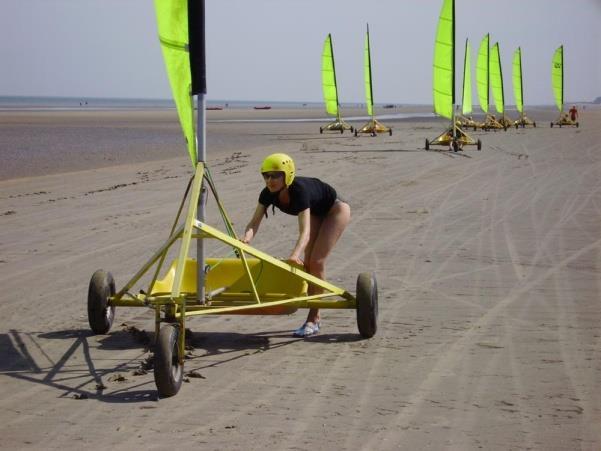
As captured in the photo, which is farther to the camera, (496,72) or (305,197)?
(496,72)

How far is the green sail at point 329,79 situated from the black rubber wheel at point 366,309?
36.1 meters

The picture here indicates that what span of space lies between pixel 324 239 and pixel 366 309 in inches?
26.2

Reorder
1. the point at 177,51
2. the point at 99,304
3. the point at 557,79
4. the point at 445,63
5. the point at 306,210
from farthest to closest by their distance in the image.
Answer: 1. the point at 557,79
2. the point at 445,63
3. the point at 99,304
4. the point at 306,210
5. the point at 177,51

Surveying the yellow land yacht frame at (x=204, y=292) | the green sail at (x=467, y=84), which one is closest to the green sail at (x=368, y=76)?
the green sail at (x=467, y=84)

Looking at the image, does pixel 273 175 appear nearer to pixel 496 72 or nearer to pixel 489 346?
pixel 489 346

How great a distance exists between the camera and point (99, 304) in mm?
6535

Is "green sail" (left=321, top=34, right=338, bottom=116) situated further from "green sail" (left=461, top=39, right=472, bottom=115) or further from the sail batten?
the sail batten

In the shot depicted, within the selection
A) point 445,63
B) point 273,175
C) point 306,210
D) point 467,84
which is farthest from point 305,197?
point 467,84

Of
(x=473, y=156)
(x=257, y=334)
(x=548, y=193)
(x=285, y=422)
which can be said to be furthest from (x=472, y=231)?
(x=473, y=156)

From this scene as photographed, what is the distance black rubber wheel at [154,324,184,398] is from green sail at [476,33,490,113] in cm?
4430

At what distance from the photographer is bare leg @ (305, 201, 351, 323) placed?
22.0 feet

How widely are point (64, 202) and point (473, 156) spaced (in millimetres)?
12314

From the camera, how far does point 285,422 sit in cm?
470

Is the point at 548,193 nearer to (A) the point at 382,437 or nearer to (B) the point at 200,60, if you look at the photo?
(B) the point at 200,60
